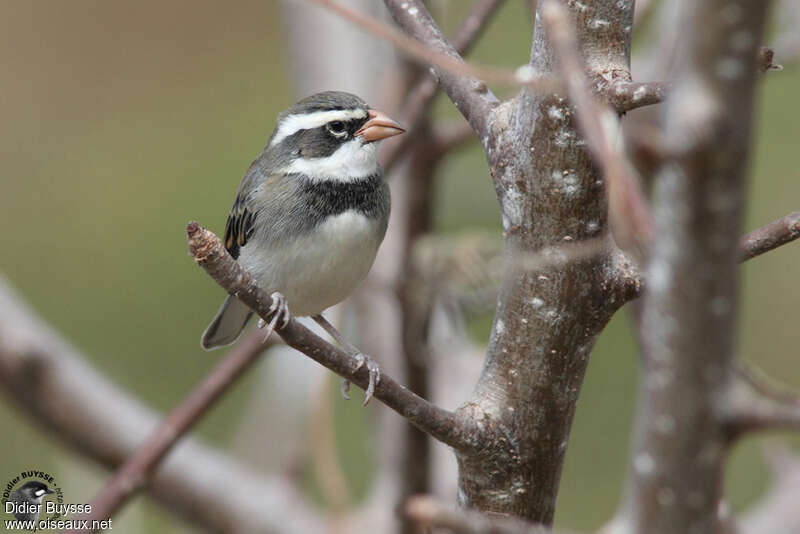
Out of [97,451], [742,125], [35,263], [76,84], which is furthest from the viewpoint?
[76,84]

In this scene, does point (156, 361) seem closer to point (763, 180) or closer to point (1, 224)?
point (1, 224)

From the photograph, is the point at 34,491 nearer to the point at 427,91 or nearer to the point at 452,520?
the point at 427,91

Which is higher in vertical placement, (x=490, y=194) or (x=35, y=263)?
(x=490, y=194)

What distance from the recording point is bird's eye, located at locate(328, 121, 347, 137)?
9.62 ft

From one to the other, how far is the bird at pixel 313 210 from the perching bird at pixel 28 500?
0.61 meters

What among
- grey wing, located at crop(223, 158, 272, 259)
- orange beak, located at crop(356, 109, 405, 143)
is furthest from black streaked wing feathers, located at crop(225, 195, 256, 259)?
orange beak, located at crop(356, 109, 405, 143)

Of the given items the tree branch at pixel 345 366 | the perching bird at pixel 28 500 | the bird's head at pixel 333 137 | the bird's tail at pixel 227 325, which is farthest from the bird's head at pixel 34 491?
the tree branch at pixel 345 366

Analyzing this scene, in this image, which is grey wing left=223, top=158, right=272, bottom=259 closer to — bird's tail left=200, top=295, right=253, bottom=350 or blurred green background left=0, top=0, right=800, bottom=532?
bird's tail left=200, top=295, right=253, bottom=350

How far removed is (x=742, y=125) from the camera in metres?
0.91

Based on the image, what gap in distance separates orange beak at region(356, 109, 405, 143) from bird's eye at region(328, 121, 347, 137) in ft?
0.15

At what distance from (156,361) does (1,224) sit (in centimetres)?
146

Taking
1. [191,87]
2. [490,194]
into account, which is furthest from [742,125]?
[191,87]

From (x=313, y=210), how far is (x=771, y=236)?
4.35ft

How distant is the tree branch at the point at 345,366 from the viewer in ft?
5.08
